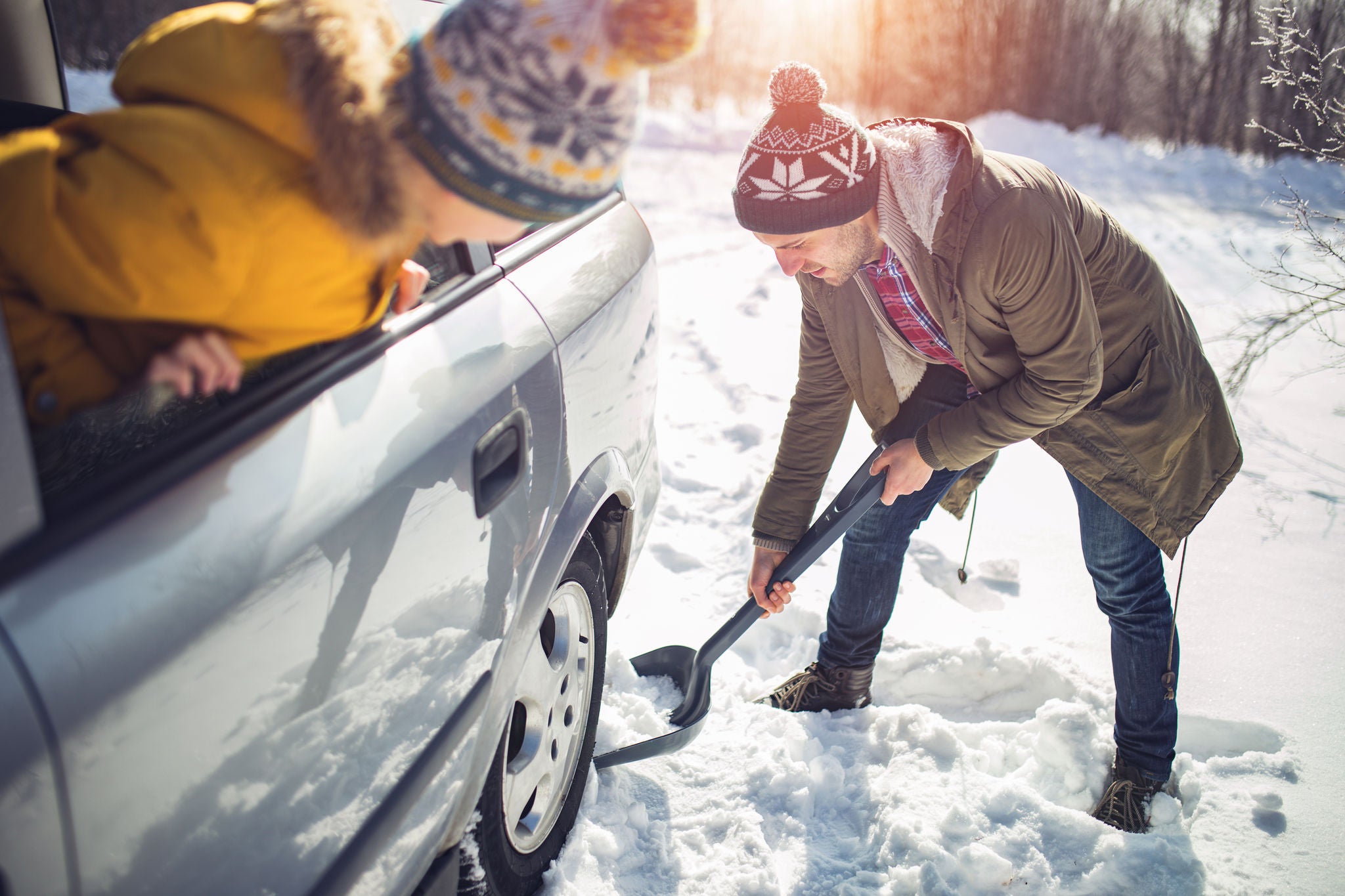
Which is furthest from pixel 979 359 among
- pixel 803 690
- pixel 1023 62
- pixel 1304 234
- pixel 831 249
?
pixel 1023 62

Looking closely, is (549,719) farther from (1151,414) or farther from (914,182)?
(1151,414)

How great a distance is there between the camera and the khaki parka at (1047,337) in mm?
1663

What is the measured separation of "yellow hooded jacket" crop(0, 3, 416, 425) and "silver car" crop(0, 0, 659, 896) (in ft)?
0.32

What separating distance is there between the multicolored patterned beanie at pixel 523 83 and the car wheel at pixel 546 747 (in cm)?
95

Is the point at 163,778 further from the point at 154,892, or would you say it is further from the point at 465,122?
the point at 465,122

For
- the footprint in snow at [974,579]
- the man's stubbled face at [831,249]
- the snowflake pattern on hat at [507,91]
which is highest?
the snowflake pattern on hat at [507,91]

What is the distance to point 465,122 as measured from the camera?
0.94m

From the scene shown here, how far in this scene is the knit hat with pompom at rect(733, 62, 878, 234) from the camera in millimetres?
1719

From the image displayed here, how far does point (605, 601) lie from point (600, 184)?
1.21 m

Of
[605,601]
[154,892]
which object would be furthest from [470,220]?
[605,601]

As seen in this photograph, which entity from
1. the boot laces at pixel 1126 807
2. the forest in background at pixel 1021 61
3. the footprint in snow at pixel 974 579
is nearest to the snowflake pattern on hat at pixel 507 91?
the boot laces at pixel 1126 807

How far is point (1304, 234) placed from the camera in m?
6.46

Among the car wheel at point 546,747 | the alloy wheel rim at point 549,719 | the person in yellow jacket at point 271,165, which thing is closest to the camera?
the person in yellow jacket at point 271,165

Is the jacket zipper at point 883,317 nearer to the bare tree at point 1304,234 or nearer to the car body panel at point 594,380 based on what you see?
the car body panel at point 594,380
